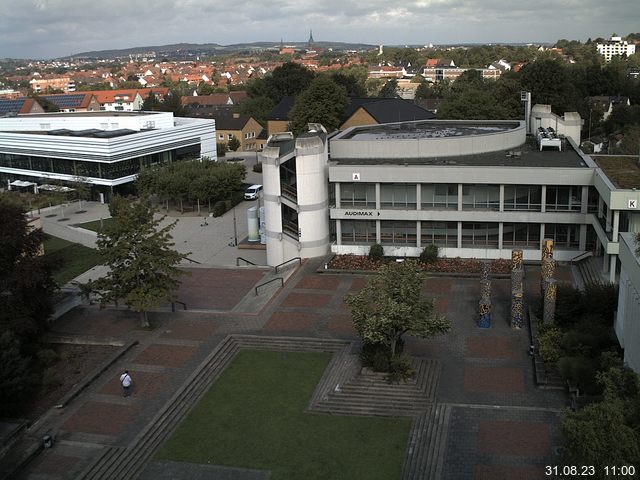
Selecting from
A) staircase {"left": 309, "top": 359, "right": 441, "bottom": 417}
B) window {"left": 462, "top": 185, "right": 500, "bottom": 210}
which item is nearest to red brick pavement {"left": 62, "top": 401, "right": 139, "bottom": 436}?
staircase {"left": 309, "top": 359, "right": 441, "bottom": 417}

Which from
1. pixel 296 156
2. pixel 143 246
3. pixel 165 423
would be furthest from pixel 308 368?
pixel 296 156

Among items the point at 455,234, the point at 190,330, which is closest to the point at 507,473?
the point at 190,330

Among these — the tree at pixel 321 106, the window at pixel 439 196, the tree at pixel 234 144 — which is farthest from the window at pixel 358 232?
the tree at pixel 234 144

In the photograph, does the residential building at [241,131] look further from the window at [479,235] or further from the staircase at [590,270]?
the staircase at [590,270]

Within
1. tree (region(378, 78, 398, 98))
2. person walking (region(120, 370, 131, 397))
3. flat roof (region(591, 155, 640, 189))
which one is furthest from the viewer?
tree (region(378, 78, 398, 98))

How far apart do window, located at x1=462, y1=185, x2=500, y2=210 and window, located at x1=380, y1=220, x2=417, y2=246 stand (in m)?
3.32

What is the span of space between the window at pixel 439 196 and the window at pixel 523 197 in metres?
2.84

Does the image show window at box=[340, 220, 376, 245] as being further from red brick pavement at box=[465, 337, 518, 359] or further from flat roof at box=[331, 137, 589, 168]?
red brick pavement at box=[465, 337, 518, 359]

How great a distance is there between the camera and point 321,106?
79562mm

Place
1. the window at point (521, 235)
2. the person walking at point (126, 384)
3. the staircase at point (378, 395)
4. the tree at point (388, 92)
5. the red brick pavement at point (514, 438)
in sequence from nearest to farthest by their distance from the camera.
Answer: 1. the red brick pavement at point (514, 438)
2. the staircase at point (378, 395)
3. the person walking at point (126, 384)
4. the window at point (521, 235)
5. the tree at point (388, 92)

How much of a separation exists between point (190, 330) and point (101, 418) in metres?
7.60

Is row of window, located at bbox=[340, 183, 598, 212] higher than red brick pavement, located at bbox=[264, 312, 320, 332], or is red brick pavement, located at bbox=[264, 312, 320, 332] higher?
row of window, located at bbox=[340, 183, 598, 212]

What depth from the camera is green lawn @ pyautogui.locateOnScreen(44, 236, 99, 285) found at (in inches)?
1688

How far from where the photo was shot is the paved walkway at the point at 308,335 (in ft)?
69.5
